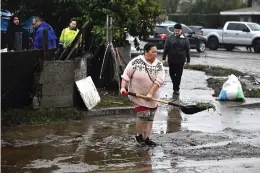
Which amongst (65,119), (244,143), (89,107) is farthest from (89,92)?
(244,143)

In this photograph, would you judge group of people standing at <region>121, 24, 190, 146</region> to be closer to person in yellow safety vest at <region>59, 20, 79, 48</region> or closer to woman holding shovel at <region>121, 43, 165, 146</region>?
woman holding shovel at <region>121, 43, 165, 146</region>

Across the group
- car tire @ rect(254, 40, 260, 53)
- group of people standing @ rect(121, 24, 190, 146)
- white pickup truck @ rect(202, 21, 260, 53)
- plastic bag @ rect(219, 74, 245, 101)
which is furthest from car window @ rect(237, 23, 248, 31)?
group of people standing @ rect(121, 24, 190, 146)

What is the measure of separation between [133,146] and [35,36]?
17.8ft

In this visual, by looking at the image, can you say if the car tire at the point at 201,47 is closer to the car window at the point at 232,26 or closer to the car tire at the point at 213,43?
the car tire at the point at 213,43

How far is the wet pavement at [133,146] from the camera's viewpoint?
283 inches

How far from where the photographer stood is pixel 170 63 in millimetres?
13711

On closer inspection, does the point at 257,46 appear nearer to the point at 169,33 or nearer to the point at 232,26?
the point at 232,26

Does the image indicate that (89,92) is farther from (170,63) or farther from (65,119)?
(170,63)

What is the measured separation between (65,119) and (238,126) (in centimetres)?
313

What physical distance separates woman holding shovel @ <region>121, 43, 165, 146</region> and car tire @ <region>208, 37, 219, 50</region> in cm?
2914

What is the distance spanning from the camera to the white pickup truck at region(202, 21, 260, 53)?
35250mm

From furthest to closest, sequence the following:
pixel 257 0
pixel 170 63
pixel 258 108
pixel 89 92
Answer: pixel 257 0
pixel 170 63
pixel 258 108
pixel 89 92

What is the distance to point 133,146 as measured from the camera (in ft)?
27.5

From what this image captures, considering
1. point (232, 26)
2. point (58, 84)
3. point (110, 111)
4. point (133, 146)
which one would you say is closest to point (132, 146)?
point (133, 146)
